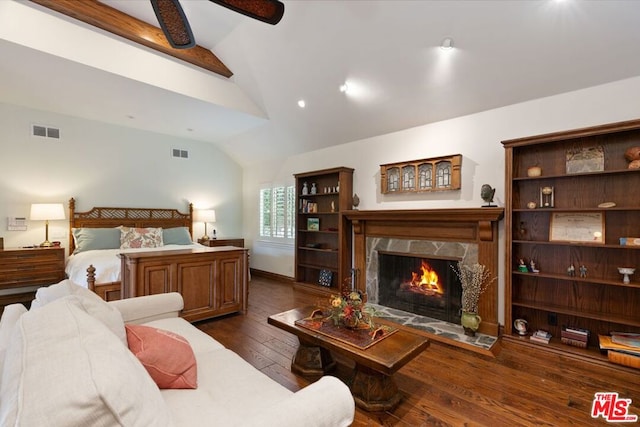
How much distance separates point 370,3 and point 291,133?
277 centimetres

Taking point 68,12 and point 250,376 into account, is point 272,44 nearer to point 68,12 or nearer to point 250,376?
point 68,12

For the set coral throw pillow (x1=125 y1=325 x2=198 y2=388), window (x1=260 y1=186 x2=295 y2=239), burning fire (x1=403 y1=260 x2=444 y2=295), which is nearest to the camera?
coral throw pillow (x1=125 y1=325 x2=198 y2=388)

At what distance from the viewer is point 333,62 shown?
3.61 meters

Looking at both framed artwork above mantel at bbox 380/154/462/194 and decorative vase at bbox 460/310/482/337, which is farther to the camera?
framed artwork above mantel at bbox 380/154/462/194

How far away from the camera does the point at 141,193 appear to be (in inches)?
232

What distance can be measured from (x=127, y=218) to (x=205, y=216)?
55.4 inches

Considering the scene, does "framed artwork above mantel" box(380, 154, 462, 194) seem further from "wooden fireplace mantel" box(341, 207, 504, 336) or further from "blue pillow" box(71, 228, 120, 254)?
"blue pillow" box(71, 228, 120, 254)

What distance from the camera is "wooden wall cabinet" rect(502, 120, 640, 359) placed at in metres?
2.75

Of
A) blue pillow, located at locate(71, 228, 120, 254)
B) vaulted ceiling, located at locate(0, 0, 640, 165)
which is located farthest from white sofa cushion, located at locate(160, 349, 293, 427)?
blue pillow, located at locate(71, 228, 120, 254)

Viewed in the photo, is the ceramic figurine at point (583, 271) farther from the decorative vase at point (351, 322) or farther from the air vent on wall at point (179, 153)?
the air vent on wall at point (179, 153)

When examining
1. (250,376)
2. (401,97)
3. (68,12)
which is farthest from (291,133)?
(250,376)

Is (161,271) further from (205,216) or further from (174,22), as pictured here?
(205,216)

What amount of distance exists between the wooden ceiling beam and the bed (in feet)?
8.44

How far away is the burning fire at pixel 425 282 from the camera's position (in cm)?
395
